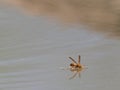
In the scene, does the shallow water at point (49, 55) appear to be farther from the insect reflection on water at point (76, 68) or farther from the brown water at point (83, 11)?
the brown water at point (83, 11)

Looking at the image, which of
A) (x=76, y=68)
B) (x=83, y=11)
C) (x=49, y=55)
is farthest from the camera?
(x=83, y=11)

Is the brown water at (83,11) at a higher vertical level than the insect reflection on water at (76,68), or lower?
higher

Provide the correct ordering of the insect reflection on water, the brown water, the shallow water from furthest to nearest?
the brown water < the insect reflection on water < the shallow water

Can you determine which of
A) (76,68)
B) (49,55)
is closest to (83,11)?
(49,55)

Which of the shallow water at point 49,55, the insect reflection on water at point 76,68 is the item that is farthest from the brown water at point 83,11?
the insect reflection on water at point 76,68

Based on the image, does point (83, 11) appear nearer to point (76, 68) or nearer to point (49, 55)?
point (49, 55)

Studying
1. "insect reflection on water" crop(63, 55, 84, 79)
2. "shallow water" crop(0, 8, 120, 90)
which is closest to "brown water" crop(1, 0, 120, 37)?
"shallow water" crop(0, 8, 120, 90)

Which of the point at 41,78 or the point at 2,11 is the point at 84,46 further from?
the point at 2,11

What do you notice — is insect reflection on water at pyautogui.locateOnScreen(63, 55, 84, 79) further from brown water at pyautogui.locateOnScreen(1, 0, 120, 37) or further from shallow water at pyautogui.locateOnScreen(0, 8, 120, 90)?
brown water at pyautogui.locateOnScreen(1, 0, 120, 37)

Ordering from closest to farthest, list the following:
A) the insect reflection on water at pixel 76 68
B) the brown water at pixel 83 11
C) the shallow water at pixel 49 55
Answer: the shallow water at pixel 49 55 < the insect reflection on water at pixel 76 68 < the brown water at pixel 83 11
